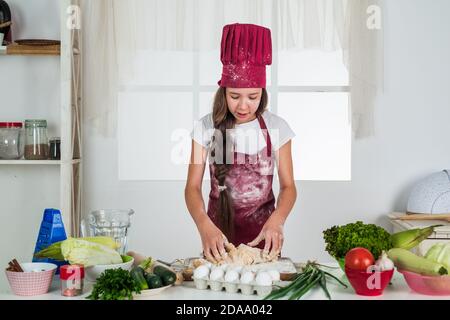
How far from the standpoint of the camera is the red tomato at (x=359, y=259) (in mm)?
1638

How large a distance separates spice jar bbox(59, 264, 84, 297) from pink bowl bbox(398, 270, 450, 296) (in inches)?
33.9

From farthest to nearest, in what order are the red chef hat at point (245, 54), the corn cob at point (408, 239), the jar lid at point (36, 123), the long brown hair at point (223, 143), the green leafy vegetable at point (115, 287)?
the jar lid at point (36, 123), the long brown hair at point (223, 143), the red chef hat at point (245, 54), the corn cob at point (408, 239), the green leafy vegetable at point (115, 287)

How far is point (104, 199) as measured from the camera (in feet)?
11.1

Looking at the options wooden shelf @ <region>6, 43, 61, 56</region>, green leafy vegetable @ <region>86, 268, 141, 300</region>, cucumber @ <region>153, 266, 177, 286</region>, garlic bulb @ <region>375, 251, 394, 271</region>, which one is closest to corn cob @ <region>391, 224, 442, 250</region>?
garlic bulb @ <region>375, 251, 394, 271</region>

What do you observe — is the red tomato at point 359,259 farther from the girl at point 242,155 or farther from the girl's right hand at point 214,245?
the girl at point 242,155

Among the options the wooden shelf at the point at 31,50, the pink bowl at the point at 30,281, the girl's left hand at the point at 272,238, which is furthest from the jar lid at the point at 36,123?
the pink bowl at the point at 30,281

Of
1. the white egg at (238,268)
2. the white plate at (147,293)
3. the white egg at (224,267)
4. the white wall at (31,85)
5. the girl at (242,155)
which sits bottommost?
the white plate at (147,293)

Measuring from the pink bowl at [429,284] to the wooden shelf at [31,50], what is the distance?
2119 millimetres

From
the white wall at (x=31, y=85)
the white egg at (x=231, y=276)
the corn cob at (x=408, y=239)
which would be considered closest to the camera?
the white egg at (x=231, y=276)

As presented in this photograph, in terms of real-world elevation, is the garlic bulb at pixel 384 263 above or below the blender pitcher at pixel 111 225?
below

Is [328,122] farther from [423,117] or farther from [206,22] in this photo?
[206,22]
